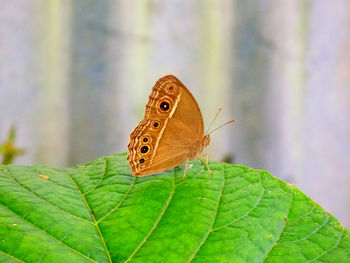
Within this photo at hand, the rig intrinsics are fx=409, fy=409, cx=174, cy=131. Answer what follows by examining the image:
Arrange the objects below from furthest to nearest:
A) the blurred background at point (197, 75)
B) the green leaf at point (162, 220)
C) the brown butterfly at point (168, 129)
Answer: the blurred background at point (197, 75) < the brown butterfly at point (168, 129) < the green leaf at point (162, 220)

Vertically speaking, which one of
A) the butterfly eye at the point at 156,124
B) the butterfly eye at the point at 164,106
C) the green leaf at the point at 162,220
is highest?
the butterfly eye at the point at 164,106

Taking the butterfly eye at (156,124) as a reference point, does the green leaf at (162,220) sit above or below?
below

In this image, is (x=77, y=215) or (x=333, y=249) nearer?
(x=333, y=249)

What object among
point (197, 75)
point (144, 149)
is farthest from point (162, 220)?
point (197, 75)

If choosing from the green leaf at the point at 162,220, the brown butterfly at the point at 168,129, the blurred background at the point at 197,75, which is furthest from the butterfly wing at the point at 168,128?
the blurred background at the point at 197,75

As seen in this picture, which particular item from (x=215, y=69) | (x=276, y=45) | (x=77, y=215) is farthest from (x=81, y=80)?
(x=77, y=215)

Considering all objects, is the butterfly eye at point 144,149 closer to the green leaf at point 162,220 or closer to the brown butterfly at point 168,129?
the brown butterfly at point 168,129

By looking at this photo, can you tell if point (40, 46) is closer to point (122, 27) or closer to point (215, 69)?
point (122, 27)
